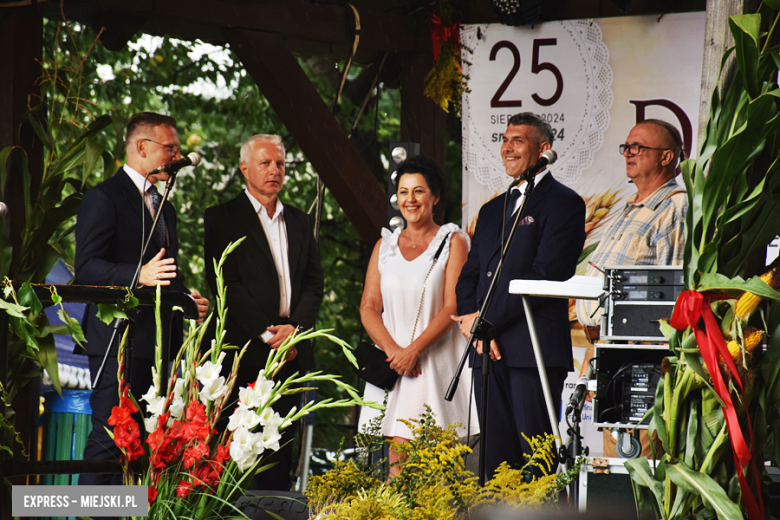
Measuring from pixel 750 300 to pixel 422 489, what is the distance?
0.71 meters

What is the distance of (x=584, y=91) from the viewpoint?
4.46 metres

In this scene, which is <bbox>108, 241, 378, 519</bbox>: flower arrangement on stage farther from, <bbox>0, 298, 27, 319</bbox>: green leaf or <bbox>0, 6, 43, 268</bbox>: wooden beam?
<bbox>0, 6, 43, 268</bbox>: wooden beam

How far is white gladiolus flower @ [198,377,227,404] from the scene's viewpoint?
50.1 inches

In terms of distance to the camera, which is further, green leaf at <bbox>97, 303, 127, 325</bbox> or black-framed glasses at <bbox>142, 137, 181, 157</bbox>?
black-framed glasses at <bbox>142, 137, 181, 157</bbox>

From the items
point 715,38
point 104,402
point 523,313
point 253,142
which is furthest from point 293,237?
point 715,38

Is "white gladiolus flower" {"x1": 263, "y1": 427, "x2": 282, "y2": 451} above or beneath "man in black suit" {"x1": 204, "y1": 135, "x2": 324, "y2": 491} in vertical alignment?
beneath

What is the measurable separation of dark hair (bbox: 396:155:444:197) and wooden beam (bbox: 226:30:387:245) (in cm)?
55

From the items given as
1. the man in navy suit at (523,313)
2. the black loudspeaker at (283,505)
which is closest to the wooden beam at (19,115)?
the man in navy suit at (523,313)

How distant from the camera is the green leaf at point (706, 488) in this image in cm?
150

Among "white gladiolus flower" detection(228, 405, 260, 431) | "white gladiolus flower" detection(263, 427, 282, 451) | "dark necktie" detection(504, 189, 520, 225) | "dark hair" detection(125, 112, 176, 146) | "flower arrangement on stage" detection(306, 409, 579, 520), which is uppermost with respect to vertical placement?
"dark hair" detection(125, 112, 176, 146)

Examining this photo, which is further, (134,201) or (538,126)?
(538,126)

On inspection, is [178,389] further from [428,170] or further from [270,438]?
[428,170]

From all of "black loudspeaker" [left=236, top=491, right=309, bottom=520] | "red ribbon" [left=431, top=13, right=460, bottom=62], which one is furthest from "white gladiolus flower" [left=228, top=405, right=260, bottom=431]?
"red ribbon" [left=431, top=13, right=460, bottom=62]

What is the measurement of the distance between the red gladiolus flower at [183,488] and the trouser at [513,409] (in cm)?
210
